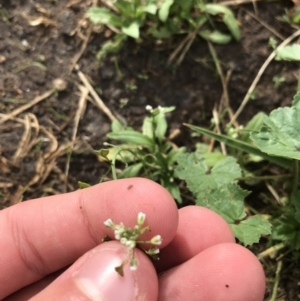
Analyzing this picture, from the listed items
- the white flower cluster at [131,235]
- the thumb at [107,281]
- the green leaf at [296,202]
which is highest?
the white flower cluster at [131,235]

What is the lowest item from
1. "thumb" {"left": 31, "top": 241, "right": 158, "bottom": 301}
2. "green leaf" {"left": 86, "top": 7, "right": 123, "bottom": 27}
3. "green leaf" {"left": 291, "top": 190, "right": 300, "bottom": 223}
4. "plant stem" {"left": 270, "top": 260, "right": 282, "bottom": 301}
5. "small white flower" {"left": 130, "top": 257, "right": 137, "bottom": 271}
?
"plant stem" {"left": 270, "top": 260, "right": 282, "bottom": 301}

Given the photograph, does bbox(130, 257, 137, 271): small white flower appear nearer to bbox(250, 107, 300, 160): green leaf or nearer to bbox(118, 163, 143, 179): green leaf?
bbox(250, 107, 300, 160): green leaf

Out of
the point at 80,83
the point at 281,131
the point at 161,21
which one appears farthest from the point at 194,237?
the point at 161,21

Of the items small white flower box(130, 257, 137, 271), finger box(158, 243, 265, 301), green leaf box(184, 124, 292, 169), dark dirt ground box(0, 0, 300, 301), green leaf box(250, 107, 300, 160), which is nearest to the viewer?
small white flower box(130, 257, 137, 271)

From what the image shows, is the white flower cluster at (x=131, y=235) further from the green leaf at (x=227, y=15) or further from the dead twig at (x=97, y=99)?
the green leaf at (x=227, y=15)

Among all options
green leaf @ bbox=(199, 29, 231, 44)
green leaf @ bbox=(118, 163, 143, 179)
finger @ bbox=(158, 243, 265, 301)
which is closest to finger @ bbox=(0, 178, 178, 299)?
finger @ bbox=(158, 243, 265, 301)

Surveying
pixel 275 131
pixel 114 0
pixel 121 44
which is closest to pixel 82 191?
pixel 275 131

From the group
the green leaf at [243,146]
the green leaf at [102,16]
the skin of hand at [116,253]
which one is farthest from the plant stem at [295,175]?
the green leaf at [102,16]
